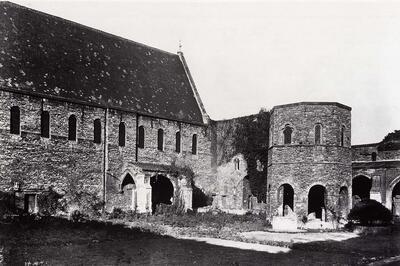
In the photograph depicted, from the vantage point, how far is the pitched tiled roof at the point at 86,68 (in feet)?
89.4

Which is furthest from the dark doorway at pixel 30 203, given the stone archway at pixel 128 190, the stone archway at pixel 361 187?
the stone archway at pixel 361 187

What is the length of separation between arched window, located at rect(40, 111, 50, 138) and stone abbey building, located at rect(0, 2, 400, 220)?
0.20 ft

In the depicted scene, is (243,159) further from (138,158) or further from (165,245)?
(165,245)

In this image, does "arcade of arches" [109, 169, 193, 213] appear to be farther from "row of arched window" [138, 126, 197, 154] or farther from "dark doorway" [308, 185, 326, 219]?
"dark doorway" [308, 185, 326, 219]

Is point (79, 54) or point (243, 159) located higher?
point (79, 54)

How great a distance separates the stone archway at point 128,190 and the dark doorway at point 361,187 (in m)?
19.0

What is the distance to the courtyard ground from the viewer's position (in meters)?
14.4

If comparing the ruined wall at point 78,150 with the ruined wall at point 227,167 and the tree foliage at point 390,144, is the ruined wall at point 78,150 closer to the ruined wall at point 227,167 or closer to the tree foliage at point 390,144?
the ruined wall at point 227,167

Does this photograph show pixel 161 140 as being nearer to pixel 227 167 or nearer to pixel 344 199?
pixel 227 167

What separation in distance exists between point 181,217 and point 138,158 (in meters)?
6.16

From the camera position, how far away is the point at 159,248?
55.8 feet

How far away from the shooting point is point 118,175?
3114 centimetres

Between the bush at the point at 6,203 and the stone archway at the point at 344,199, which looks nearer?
the bush at the point at 6,203

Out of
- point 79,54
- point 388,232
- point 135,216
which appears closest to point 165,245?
point 135,216
